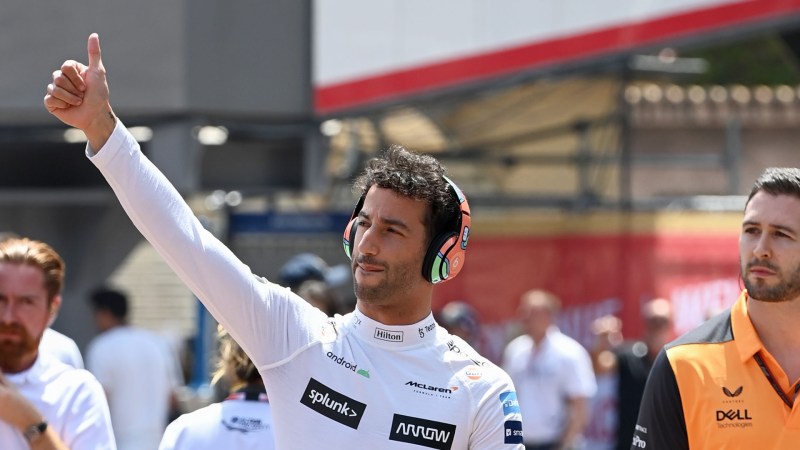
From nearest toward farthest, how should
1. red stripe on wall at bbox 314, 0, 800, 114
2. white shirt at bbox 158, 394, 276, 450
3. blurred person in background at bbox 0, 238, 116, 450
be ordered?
1. blurred person in background at bbox 0, 238, 116, 450
2. white shirt at bbox 158, 394, 276, 450
3. red stripe on wall at bbox 314, 0, 800, 114

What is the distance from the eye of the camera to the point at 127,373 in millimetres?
9250

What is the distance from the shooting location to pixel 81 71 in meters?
3.04

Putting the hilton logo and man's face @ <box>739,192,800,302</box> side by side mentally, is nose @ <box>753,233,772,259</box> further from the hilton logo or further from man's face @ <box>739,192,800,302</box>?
the hilton logo

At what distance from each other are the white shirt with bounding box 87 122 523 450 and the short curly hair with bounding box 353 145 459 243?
0.28m

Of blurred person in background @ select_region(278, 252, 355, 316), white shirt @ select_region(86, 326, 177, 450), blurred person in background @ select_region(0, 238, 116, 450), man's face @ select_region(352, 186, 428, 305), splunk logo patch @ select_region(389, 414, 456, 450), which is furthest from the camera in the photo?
white shirt @ select_region(86, 326, 177, 450)

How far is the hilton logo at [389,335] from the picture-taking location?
3383 mm

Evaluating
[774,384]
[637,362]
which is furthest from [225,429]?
[637,362]

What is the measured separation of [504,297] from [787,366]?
7271 mm

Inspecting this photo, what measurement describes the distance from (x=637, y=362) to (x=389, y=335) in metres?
7.05

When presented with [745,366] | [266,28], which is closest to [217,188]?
[266,28]

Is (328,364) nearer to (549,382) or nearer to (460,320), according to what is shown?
(460,320)

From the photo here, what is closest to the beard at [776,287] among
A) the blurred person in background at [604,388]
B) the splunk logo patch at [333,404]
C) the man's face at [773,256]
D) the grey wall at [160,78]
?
the man's face at [773,256]

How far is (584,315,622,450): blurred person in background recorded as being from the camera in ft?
36.7

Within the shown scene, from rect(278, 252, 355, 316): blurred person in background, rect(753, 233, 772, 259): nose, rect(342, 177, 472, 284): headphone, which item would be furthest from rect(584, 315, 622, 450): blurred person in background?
rect(342, 177, 472, 284): headphone
